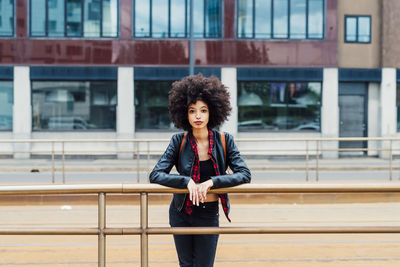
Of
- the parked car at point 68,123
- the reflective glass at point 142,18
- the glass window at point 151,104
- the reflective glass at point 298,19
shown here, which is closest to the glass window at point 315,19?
the reflective glass at point 298,19

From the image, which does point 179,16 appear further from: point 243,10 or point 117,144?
point 117,144

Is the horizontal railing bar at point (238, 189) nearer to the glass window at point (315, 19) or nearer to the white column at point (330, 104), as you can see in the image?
the white column at point (330, 104)

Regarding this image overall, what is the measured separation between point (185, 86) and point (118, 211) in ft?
20.5

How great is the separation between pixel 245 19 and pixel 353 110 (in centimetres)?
703

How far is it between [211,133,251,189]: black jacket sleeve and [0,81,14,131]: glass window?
21.1 m

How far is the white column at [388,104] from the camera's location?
896 inches

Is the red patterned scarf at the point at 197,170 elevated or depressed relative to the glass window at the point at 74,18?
depressed

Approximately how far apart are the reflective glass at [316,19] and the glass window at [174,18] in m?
4.44

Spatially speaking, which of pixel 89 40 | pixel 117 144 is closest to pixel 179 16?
pixel 89 40

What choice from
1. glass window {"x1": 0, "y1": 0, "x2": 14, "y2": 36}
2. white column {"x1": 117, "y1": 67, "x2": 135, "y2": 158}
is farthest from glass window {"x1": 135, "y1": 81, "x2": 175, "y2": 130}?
glass window {"x1": 0, "y1": 0, "x2": 14, "y2": 36}

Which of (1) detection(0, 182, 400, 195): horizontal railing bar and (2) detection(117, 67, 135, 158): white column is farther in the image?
A: (2) detection(117, 67, 135, 158): white column

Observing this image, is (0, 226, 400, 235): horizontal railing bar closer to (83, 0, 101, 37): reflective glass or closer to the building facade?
the building facade

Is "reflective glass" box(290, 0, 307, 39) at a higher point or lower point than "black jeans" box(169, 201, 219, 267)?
higher

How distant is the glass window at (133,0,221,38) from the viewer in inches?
896
